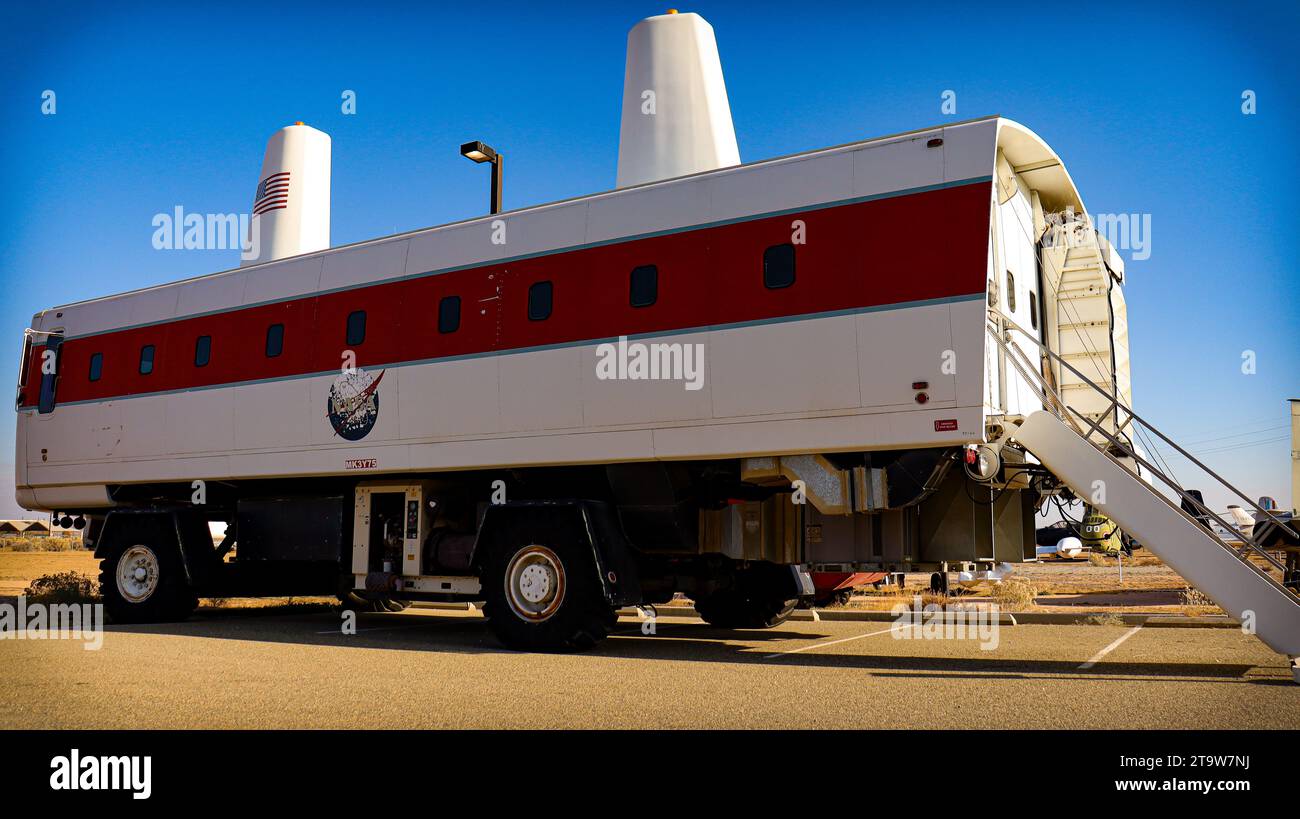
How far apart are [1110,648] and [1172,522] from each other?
3115 mm

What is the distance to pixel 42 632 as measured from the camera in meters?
11.8

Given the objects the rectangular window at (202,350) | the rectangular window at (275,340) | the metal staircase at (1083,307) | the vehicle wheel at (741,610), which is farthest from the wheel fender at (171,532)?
the metal staircase at (1083,307)

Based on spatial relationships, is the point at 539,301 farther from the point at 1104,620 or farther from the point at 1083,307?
the point at 1104,620

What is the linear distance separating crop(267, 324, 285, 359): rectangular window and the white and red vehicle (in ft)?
0.21

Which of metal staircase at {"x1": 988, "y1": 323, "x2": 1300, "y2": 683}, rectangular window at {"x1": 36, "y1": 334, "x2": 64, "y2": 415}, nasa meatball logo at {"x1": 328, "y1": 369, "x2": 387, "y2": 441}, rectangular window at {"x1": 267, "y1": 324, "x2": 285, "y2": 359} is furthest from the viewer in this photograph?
rectangular window at {"x1": 36, "y1": 334, "x2": 64, "y2": 415}

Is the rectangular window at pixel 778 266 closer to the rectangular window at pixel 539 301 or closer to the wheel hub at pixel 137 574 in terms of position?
the rectangular window at pixel 539 301

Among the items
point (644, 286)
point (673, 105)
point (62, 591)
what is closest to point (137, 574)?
point (62, 591)

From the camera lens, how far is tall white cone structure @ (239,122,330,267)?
699 inches

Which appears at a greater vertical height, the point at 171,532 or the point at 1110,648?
the point at 171,532

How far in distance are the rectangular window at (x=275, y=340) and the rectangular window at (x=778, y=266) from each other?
6737mm

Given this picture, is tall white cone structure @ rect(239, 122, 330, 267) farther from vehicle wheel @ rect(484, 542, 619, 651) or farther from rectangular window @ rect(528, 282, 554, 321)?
vehicle wheel @ rect(484, 542, 619, 651)

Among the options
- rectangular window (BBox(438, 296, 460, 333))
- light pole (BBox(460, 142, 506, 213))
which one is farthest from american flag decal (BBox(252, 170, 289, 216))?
rectangular window (BBox(438, 296, 460, 333))

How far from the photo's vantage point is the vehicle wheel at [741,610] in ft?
43.3

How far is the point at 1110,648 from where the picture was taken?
10.4 metres
